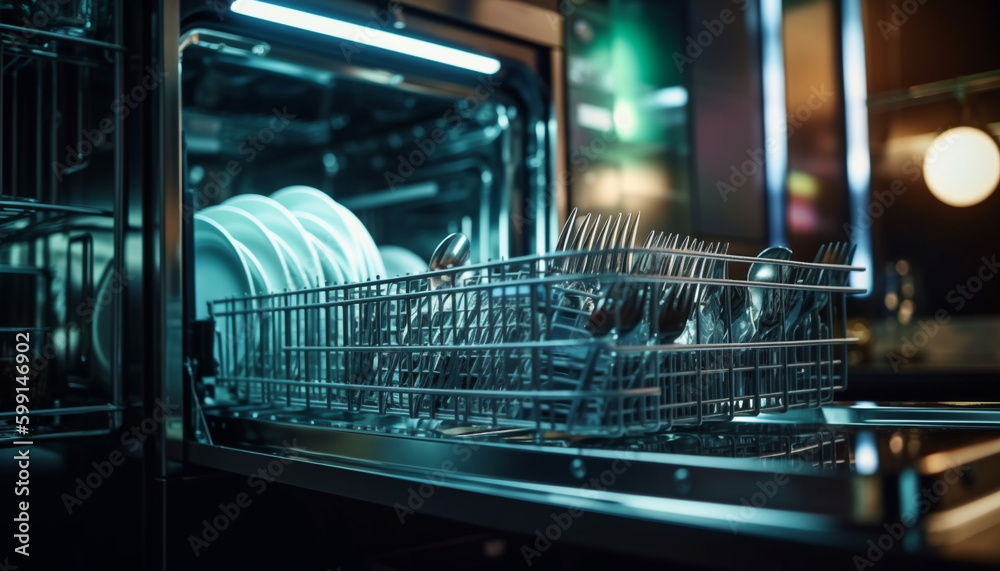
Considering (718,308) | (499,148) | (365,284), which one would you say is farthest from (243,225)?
(718,308)

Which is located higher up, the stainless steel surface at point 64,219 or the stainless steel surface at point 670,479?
the stainless steel surface at point 64,219

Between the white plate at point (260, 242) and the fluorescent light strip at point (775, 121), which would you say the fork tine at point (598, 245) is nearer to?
the white plate at point (260, 242)

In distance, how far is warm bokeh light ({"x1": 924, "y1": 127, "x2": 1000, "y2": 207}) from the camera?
9.20ft

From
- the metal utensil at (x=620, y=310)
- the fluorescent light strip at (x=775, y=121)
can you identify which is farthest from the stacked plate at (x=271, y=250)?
the fluorescent light strip at (x=775, y=121)

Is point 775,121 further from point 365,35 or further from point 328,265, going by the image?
point 328,265

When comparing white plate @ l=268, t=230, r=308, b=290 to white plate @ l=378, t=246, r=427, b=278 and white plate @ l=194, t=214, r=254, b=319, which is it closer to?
white plate @ l=194, t=214, r=254, b=319

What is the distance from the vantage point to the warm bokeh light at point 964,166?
280 centimetres

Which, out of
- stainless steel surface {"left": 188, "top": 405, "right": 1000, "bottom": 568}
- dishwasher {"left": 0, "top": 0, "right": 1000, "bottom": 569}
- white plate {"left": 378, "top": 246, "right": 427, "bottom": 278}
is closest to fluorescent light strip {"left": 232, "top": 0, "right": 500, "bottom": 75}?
dishwasher {"left": 0, "top": 0, "right": 1000, "bottom": 569}

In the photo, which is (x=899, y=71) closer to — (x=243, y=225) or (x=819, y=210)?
(x=819, y=210)

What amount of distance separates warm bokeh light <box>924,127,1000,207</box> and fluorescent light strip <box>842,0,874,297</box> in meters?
0.27

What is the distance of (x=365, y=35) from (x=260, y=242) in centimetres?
35

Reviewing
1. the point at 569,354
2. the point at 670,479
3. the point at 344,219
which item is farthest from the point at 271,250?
the point at 670,479

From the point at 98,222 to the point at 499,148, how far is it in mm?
709

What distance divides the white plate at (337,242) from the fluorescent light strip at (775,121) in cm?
219
